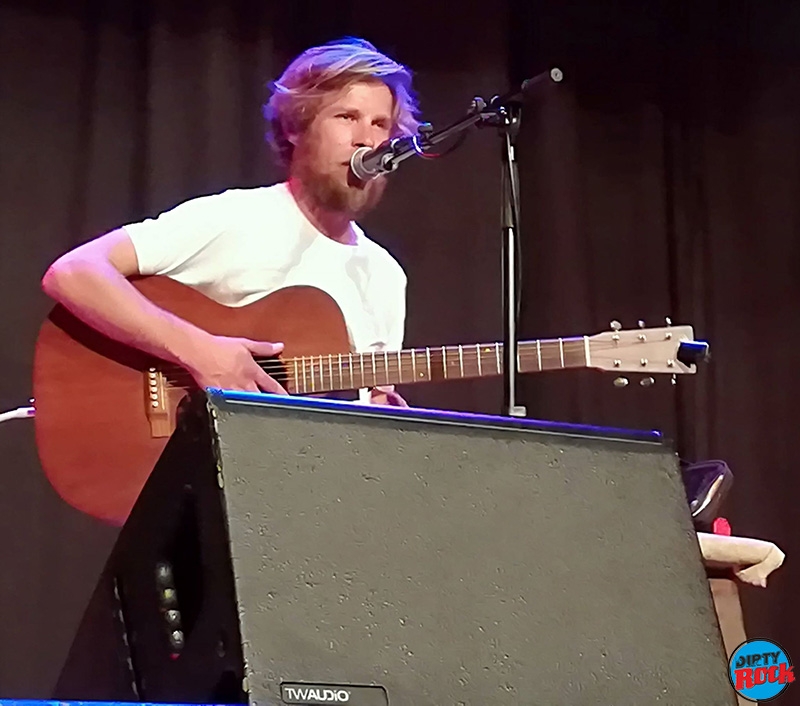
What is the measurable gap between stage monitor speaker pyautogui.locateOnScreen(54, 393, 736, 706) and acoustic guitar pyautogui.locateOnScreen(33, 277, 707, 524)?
2.19ft

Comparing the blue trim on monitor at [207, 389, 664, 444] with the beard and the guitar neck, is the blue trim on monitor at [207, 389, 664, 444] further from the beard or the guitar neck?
the beard

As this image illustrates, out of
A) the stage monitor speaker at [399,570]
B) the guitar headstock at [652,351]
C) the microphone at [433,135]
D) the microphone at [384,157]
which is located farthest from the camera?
the guitar headstock at [652,351]

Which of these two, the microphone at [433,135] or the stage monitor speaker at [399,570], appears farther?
the microphone at [433,135]

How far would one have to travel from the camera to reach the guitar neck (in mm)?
1739

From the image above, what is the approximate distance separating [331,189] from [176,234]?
0.28 metres

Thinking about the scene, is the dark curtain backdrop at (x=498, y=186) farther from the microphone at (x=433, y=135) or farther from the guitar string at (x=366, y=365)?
the microphone at (x=433, y=135)

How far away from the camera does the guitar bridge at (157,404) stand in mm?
1646

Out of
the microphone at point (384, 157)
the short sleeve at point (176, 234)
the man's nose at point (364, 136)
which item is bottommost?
the short sleeve at point (176, 234)

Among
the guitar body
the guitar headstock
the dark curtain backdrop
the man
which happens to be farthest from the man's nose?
the guitar headstock

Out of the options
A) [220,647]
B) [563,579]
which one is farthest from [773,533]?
[220,647]

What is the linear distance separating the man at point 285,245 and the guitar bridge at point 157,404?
0.12 feet

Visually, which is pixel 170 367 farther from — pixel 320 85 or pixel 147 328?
pixel 320 85

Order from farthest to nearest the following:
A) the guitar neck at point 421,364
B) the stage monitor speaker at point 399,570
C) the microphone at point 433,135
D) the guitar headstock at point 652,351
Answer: the guitar neck at point 421,364 → the guitar headstock at point 652,351 → the microphone at point 433,135 → the stage monitor speaker at point 399,570

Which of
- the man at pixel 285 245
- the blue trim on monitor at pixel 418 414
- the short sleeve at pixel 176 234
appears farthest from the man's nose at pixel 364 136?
the blue trim on monitor at pixel 418 414
